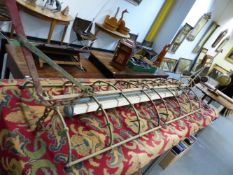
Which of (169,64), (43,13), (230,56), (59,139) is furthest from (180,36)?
(59,139)

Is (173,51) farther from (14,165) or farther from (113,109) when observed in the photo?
(14,165)

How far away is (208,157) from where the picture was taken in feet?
11.5

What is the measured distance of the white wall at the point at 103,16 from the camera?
4.12 m

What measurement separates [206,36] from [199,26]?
3.84ft

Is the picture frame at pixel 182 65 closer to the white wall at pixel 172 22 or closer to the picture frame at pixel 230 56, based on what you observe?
the white wall at pixel 172 22

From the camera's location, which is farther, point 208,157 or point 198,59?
point 198,59

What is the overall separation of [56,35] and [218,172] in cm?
415

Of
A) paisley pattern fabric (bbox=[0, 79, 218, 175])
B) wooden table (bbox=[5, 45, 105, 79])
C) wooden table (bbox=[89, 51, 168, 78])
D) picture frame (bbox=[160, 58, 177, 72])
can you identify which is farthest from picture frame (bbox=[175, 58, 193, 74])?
paisley pattern fabric (bbox=[0, 79, 218, 175])

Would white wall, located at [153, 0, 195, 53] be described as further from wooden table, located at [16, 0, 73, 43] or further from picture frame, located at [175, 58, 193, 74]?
wooden table, located at [16, 0, 73, 43]

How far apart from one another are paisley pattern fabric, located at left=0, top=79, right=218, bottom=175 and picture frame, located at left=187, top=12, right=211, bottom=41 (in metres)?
6.56

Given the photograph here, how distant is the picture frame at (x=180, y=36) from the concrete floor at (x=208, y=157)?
3.02 meters

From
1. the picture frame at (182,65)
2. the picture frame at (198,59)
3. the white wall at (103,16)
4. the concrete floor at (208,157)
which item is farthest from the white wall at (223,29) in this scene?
the concrete floor at (208,157)

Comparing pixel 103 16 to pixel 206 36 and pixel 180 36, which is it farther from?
pixel 206 36

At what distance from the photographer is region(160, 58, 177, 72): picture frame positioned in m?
6.73
